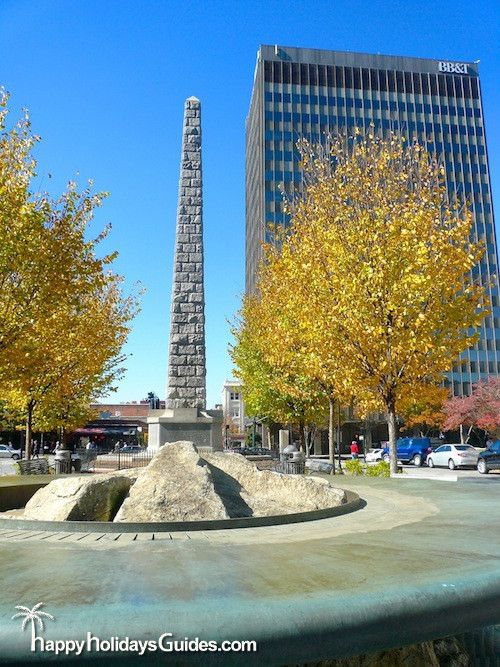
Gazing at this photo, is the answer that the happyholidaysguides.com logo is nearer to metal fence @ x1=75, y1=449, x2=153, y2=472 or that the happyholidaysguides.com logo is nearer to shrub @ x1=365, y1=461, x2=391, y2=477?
shrub @ x1=365, y1=461, x2=391, y2=477

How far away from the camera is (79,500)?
594 centimetres

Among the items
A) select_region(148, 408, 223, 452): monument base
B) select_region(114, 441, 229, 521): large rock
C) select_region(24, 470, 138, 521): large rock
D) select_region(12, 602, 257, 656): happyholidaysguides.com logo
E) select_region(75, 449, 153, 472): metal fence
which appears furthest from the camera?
select_region(75, 449, 153, 472): metal fence

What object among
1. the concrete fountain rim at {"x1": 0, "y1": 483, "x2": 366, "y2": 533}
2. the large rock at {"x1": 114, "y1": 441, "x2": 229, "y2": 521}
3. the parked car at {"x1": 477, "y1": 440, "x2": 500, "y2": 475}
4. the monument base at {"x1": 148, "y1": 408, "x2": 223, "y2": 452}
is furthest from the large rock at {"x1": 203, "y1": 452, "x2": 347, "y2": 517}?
the parked car at {"x1": 477, "y1": 440, "x2": 500, "y2": 475}

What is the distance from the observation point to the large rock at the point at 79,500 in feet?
19.3

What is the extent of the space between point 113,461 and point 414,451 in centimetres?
2102

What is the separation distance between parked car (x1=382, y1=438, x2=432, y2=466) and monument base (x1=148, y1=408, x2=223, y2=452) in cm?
2104

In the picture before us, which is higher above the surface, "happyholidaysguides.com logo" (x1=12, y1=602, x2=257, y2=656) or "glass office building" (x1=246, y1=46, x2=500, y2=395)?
"glass office building" (x1=246, y1=46, x2=500, y2=395)

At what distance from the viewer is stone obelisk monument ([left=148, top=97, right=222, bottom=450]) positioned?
766 inches

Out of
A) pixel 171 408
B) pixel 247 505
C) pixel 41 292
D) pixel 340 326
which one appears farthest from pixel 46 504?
pixel 171 408

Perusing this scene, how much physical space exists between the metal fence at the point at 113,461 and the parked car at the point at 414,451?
18.8 metres

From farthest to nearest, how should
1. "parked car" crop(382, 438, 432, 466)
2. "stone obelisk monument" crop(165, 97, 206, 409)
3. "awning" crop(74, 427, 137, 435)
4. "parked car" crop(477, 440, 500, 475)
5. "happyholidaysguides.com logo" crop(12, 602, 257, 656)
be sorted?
"awning" crop(74, 427, 137, 435)
"parked car" crop(382, 438, 432, 466)
"parked car" crop(477, 440, 500, 475)
"stone obelisk monument" crop(165, 97, 206, 409)
"happyholidaysguides.com logo" crop(12, 602, 257, 656)

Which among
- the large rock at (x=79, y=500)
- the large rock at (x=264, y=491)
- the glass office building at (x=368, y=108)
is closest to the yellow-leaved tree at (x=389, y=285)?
the large rock at (x=264, y=491)

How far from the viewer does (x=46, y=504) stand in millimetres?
6109

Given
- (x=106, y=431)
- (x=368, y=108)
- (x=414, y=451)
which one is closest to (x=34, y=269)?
(x=414, y=451)
